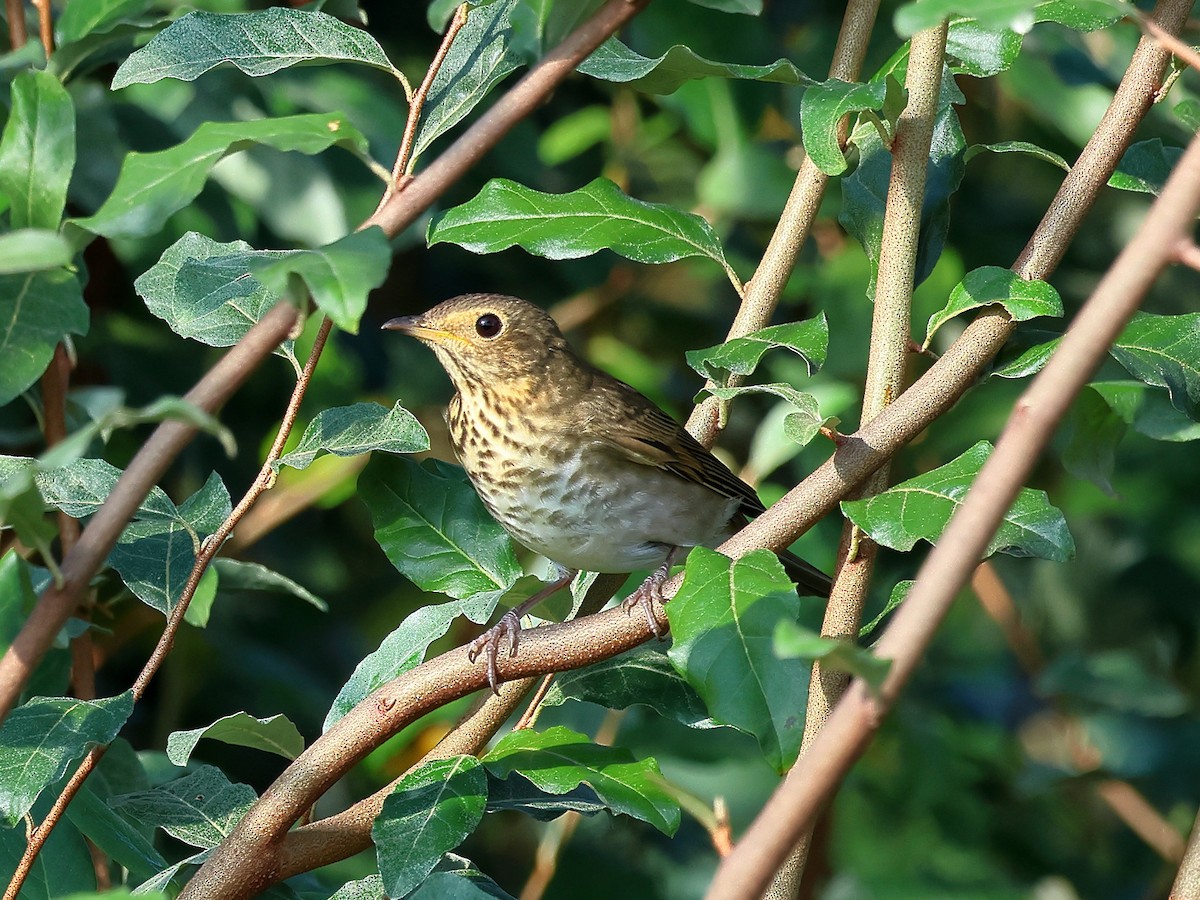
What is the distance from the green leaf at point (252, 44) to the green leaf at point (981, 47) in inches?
28.5

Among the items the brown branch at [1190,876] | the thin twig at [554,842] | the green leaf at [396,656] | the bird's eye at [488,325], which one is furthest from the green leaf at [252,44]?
the thin twig at [554,842]

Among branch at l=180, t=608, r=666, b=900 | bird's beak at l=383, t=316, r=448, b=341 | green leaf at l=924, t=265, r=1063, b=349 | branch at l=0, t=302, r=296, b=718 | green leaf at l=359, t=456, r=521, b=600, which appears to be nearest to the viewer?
branch at l=0, t=302, r=296, b=718

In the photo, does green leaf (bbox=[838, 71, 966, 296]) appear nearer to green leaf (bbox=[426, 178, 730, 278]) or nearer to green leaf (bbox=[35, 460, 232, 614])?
green leaf (bbox=[426, 178, 730, 278])

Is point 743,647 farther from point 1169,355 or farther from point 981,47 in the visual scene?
point 981,47

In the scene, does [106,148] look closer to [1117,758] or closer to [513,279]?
[513,279]

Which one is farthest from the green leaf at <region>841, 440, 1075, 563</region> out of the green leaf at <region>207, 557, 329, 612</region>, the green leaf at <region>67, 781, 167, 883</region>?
the green leaf at <region>207, 557, 329, 612</region>

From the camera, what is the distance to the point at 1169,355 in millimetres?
1731

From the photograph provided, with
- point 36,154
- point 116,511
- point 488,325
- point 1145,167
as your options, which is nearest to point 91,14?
point 36,154

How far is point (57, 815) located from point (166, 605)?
35 cm

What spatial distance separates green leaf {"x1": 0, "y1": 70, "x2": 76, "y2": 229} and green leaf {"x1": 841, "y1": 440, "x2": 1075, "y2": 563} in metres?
0.85

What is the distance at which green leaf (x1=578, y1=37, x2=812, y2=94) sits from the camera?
5.39ft

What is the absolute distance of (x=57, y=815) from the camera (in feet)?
5.24

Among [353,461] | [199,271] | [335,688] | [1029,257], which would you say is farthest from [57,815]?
[335,688]

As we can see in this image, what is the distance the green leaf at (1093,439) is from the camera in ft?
5.75
